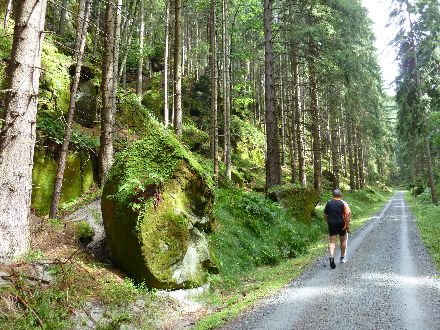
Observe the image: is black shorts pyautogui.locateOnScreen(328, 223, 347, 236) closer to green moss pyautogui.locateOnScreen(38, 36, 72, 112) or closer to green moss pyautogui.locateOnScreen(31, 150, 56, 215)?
green moss pyautogui.locateOnScreen(31, 150, 56, 215)

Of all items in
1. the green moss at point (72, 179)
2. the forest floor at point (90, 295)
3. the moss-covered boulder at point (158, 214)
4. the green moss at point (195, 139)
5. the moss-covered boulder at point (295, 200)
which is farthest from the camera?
the green moss at point (195, 139)

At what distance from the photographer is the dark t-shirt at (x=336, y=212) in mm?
10414

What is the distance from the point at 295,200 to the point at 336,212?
494cm

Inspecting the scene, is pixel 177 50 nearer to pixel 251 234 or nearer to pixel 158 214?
pixel 251 234

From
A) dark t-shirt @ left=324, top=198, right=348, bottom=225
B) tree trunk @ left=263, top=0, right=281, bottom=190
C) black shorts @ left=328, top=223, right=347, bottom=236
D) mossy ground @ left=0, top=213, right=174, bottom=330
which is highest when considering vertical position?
tree trunk @ left=263, top=0, right=281, bottom=190

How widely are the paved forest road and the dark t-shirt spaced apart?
1.17m

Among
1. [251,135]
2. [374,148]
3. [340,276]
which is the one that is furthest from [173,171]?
[374,148]

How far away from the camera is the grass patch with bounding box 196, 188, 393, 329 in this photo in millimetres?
7789

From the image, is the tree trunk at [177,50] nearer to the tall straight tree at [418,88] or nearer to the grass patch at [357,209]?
the grass patch at [357,209]

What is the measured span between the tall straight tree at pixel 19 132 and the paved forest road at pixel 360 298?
12.7 ft

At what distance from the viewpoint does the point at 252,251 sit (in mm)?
10906

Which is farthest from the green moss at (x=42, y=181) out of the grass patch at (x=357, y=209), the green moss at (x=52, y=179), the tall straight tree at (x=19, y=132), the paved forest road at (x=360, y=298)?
the grass patch at (x=357, y=209)

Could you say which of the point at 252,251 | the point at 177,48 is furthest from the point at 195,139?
the point at 252,251

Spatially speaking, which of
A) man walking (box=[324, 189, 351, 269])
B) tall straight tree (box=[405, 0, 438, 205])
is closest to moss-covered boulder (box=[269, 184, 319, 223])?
man walking (box=[324, 189, 351, 269])
